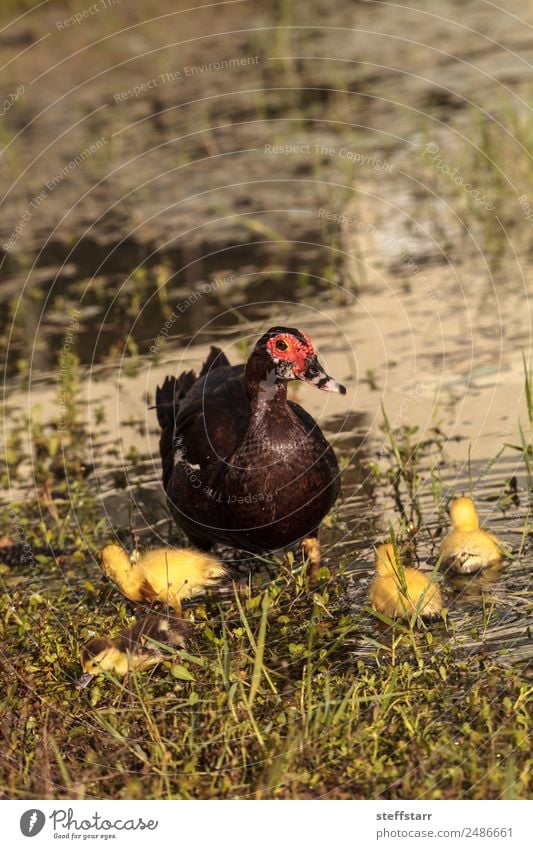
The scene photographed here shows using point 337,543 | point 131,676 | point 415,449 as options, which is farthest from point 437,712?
point 415,449

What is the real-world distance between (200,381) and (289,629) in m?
1.64

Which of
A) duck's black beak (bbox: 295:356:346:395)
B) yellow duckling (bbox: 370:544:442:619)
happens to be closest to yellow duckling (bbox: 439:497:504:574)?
yellow duckling (bbox: 370:544:442:619)

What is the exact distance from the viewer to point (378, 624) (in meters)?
5.15

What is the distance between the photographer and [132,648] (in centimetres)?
484

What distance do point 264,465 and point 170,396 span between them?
140cm

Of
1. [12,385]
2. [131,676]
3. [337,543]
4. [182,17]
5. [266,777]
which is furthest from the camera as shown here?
[182,17]

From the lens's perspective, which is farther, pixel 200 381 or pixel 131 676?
pixel 200 381

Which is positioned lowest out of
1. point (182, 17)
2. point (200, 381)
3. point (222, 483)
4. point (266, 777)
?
point (266, 777)

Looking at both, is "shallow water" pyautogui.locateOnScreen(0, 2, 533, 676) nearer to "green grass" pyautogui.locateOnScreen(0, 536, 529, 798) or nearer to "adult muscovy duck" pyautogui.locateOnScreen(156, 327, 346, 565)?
"green grass" pyautogui.locateOnScreen(0, 536, 529, 798)

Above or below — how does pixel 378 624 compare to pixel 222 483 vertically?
below

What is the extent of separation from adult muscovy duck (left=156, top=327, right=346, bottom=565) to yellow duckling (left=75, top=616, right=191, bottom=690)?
0.61 m

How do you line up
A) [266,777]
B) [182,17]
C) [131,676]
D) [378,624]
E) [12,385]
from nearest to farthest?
[266,777] < [131,676] < [378,624] < [12,385] < [182,17]

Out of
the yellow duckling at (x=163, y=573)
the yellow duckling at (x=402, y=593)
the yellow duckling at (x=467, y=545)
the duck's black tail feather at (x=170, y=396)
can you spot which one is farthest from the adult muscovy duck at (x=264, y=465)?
the duck's black tail feather at (x=170, y=396)

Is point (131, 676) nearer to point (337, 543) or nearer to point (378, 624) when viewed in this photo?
point (378, 624)
